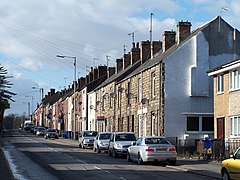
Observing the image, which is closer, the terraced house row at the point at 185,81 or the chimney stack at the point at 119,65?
the terraced house row at the point at 185,81

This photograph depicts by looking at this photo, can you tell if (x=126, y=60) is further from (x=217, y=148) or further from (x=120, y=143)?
(x=217, y=148)

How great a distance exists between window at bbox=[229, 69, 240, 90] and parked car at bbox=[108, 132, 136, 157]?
765 centimetres

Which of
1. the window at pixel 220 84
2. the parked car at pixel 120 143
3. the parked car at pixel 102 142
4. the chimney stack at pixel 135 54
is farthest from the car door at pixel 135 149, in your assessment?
the chimney stack at pixel 135 54

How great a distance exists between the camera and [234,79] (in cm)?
3061

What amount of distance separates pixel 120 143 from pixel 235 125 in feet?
24.9

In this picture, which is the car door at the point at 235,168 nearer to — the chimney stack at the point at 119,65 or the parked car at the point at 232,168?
the parked car at the point at 232,168

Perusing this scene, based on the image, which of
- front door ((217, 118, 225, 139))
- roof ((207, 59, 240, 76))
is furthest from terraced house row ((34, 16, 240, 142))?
roof ((207, 59, 240, 76))

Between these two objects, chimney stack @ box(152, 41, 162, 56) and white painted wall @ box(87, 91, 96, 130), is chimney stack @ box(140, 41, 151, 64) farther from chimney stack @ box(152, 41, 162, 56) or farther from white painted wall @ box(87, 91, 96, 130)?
white painted wall @ box(87, 91, 96, 130)

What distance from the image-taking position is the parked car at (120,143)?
33.7 metres

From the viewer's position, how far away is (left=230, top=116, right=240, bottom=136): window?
99.0ft

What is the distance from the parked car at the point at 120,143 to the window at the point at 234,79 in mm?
7652

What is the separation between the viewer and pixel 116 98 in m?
55.8

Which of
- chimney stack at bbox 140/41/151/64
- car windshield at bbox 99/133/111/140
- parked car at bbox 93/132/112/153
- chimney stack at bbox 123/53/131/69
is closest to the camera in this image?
parked car at bbox 93/132/112/153

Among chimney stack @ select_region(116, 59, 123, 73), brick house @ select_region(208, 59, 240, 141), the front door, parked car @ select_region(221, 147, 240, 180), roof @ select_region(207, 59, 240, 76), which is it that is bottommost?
parked car @ select_region(221, 147, 240, 180)
